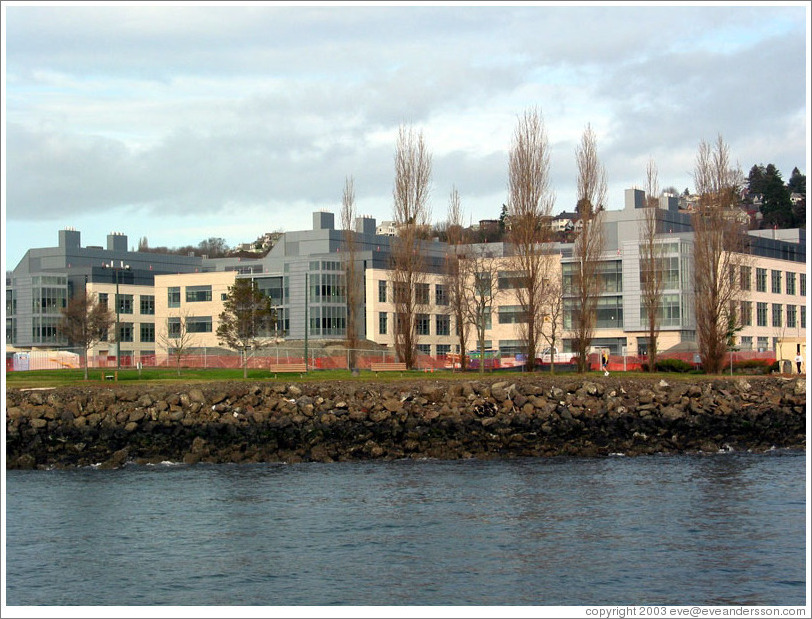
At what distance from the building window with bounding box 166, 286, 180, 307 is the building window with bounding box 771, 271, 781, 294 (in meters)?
61.3

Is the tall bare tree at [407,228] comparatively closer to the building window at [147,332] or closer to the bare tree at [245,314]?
the bare tree at [245,314]

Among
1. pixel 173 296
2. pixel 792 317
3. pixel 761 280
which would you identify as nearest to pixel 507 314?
pixel 761 280

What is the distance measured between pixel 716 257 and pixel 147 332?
78.8 m

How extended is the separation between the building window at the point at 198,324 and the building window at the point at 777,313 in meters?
56.8

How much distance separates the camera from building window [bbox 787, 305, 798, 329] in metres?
108

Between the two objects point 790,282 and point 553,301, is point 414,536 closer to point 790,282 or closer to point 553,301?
point 553,301

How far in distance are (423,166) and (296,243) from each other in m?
48.7

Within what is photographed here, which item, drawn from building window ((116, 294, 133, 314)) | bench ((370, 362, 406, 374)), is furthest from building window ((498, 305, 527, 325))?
building window ((116, 294, 133, 314))

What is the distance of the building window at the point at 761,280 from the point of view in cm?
10212

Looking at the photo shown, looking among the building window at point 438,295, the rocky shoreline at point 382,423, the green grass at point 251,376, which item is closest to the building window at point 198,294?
the building window at point 438,295

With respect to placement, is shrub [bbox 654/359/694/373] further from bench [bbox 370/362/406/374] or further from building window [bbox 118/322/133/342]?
building window [bbox 118/322/133/342]

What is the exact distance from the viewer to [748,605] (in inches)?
726

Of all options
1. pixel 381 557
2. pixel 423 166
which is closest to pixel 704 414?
pixel 381 557

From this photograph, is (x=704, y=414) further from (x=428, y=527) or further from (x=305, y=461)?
(x=428, y=527)
